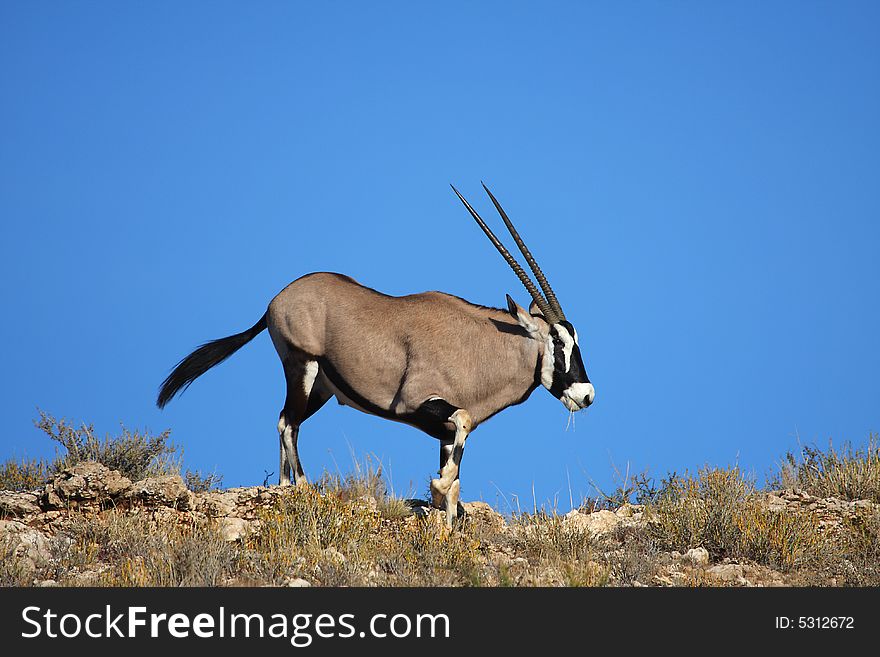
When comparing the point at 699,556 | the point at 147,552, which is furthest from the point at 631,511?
the point at 147,552

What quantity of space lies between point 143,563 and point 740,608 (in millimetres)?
4914

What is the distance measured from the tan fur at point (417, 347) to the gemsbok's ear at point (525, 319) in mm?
80

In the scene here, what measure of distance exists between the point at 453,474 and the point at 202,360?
4406 millimetres

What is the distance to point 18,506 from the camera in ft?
32.6

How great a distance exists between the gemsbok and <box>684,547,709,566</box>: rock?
229 centimetres

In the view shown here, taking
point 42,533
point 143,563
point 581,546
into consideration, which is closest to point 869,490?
point 581,546

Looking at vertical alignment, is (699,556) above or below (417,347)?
below

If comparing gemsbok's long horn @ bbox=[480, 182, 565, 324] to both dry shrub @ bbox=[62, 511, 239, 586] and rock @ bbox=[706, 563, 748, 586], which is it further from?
dry shrub @ bbox=[62, 511, 239, 586]

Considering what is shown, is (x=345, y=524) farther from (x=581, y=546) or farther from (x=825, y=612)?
(x=825, y=612)

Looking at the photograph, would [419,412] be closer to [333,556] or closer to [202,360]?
[333,556]

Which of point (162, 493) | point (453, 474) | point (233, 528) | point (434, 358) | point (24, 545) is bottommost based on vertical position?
point (24, 545)

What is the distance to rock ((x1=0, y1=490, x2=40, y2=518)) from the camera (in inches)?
390

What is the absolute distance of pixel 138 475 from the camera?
40.5ft

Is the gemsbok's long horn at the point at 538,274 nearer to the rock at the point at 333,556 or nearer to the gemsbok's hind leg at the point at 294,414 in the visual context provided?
the gemsbok's hind leg at the point at 294,414
